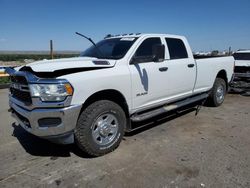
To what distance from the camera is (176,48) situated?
532 cm

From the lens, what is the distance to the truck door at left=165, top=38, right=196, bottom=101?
4.92 m

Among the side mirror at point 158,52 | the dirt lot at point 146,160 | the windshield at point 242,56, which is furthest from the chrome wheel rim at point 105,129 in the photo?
the windshield at point 242,56

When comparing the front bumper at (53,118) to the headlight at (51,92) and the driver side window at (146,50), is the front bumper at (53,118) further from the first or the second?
the driver side window at (146,50)

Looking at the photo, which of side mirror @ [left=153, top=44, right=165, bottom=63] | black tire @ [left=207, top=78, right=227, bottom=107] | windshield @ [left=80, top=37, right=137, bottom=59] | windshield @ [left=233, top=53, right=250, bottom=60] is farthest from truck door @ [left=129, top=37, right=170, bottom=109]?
windshield @ [left=233, top=53, right=250, bottom=60]

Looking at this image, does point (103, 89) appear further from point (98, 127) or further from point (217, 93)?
point (217, 93)

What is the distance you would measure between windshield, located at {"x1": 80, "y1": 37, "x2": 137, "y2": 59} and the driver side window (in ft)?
0.64

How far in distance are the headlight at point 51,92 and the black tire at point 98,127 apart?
486mm

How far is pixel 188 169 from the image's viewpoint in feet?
10.9

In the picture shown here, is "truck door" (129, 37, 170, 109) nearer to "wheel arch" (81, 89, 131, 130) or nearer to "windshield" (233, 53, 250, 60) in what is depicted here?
"wheel arch" (81, 89, 131, 130)

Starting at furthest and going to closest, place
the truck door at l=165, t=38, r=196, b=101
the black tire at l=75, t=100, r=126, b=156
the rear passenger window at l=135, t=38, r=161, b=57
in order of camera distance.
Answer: the truck door at l=165, t=38, r=196, b=101 → the rear passenger window at l=135, t=38, r=161, b=57 → the black tire at l=75, t=100, r=126, b=156

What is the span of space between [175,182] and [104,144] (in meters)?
1.29

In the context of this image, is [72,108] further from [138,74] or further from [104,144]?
[138,74]

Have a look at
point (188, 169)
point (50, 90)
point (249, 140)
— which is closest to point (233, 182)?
point (188, 169)

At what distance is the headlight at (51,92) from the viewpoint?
3.13m
